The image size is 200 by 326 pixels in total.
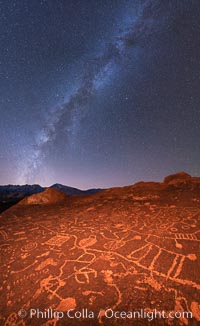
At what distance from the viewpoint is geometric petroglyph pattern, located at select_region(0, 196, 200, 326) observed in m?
1.66

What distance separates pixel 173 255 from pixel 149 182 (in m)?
5.82

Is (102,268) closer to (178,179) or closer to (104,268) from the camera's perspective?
(104,268)

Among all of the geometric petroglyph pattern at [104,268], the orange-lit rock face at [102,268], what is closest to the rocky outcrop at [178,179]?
the orange-lit rock face at [102,268]

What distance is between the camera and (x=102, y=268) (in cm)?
222

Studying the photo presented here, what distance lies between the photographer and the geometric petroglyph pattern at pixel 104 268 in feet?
5.45

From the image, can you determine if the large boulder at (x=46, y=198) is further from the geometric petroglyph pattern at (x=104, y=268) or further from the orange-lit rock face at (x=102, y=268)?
the geometric petroglyph pattern at (x=104, y=268)

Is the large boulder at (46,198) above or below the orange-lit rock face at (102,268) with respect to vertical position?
above

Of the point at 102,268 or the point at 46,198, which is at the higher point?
the point at 46,198

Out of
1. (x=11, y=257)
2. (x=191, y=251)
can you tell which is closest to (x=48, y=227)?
(x=11, y=257)

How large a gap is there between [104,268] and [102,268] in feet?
0.09

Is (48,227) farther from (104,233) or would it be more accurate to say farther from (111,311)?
(111,311)


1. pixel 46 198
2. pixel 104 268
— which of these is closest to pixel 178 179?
pixel 46 198

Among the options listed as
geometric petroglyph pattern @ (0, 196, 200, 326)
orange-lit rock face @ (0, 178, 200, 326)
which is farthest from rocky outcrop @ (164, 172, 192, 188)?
geometric petroglyph pattern @ (0, 196, 200, 326)

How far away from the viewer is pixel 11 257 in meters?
2.81
